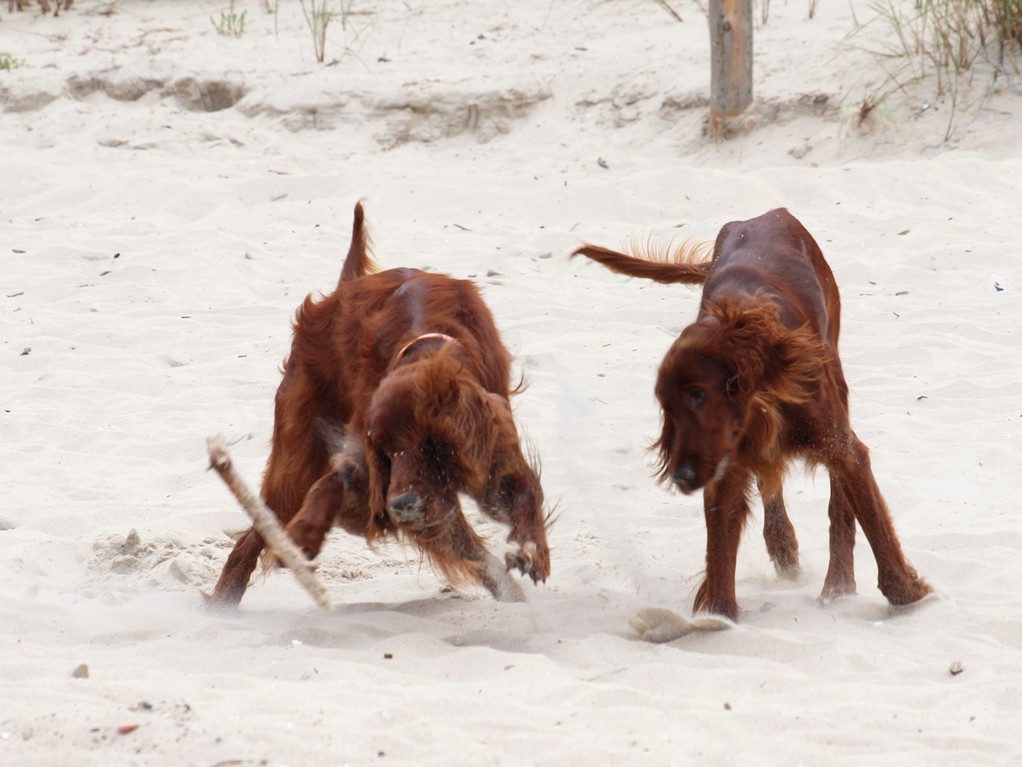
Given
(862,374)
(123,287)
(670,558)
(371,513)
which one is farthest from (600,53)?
(371,513)

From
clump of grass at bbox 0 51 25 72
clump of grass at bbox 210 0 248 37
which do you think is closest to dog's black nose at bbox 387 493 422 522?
clump of grass at bbox 0 51 25 72

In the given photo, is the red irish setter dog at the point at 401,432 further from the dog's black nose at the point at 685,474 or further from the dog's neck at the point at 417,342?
the dog's black nose at the point at 685,474

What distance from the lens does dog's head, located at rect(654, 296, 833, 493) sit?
11.1ft

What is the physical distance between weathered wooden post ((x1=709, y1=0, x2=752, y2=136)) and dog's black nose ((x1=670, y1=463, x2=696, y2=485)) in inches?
257

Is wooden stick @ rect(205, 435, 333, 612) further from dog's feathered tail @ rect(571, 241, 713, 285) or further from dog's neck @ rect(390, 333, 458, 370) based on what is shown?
dog's feathered tail @ rect(571, 241, 713, 285)

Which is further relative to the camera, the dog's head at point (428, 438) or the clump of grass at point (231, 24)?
the clump of grass at point (231, 24)

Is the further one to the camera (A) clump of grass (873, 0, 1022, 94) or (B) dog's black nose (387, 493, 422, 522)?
(A) clump of grass (873, 0, 1022, 94)

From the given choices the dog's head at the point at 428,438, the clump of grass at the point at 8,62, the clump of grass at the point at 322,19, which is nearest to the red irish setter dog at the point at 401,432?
the dog's head at the point at 428,438

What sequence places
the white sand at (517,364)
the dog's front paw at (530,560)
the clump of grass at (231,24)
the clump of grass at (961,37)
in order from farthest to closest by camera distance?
1. the clump of grass at (231,24)
2. the clump of grass at (961,37)
3. the dog's front paw at (530,560)
4. the white sand at (517,364)

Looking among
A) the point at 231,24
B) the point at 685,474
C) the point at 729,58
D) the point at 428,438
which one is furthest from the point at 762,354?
the point at 231,24

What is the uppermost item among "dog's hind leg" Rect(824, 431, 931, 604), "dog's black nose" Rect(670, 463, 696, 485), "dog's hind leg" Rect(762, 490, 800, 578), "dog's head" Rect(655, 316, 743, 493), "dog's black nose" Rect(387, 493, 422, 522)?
"dog's head" Rect(655, 316, 743, 493)

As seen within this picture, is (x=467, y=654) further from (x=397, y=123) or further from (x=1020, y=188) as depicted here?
(x=397, y=123)

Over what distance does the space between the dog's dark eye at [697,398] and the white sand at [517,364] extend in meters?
0.65

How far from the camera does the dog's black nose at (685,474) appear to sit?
3.42 metres
